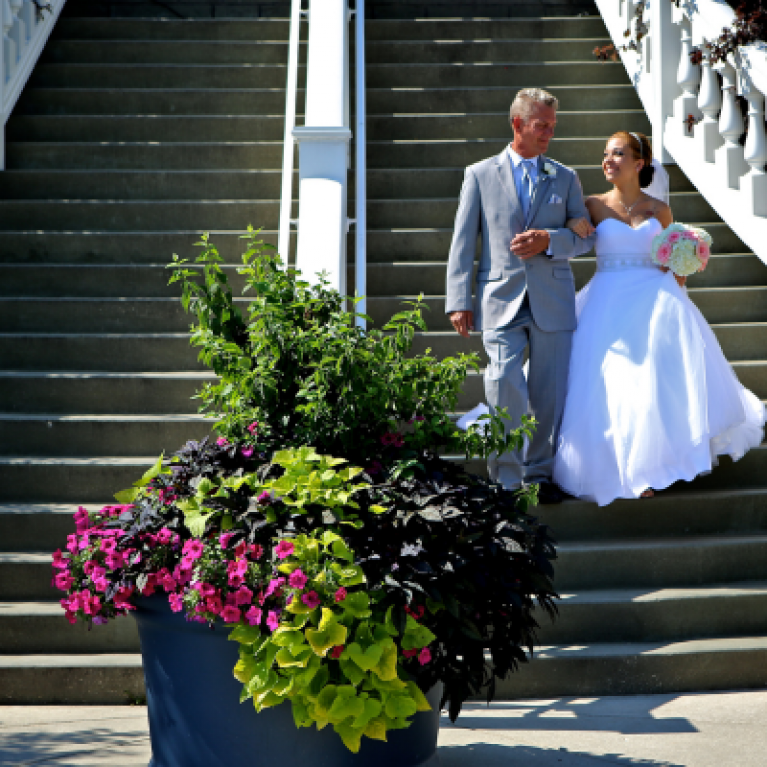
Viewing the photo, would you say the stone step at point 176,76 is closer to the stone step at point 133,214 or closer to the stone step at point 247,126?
the stone step at point 247,126

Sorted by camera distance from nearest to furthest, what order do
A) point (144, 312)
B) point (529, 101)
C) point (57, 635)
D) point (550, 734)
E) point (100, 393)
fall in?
point (550, 734) → point (57, 635) → point (529, 101) → point (100, 393) → point (144, 312)

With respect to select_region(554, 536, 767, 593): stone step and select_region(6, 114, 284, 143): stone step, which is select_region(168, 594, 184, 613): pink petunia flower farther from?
select_region(6, 114, 284, 143): stone step

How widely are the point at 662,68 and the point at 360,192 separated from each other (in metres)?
2.32

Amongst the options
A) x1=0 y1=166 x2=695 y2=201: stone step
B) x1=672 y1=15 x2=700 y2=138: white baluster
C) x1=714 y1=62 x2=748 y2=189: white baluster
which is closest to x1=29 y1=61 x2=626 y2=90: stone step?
x1=672 y1=15 x2=700 y2=138: white baluster

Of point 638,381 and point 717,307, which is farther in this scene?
point 717,307

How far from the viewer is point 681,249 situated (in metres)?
4.44

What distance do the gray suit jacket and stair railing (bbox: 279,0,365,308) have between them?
→ 0.59 m

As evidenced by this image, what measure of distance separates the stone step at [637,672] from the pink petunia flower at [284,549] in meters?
1.53

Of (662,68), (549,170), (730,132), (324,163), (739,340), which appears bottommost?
(739,340)

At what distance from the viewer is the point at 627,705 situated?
3.63m

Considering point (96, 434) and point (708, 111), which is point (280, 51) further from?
point (96, 434)

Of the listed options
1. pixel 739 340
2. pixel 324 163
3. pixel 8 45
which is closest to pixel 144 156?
pixel 8 45

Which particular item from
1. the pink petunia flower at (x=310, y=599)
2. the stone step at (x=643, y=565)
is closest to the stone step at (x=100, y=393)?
the stone step at (x=643, y=565)

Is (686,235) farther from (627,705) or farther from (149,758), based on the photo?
(149,758)
